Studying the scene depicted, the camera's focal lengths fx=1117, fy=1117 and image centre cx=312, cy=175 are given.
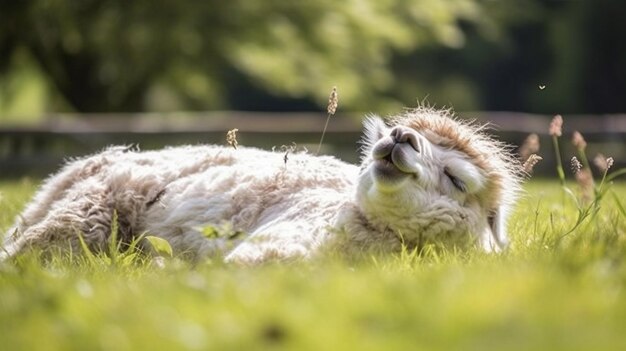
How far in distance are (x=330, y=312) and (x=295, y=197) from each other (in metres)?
2.42

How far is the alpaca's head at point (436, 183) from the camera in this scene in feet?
13.2

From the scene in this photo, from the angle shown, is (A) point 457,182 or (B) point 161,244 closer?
(B) point 161,244

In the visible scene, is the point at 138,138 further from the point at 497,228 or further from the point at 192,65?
the point at 497,228

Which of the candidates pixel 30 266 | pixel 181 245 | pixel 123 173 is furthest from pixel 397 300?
pixel 123 173

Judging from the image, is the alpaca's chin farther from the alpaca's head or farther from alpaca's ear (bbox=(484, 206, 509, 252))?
alpaca's ear (bbox=(484, 206, 509, 252))

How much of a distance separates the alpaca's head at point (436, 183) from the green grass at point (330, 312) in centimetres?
114

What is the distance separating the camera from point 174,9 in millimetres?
15453

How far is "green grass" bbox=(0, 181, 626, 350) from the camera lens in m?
2.05

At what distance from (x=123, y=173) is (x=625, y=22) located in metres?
Result: 27.2

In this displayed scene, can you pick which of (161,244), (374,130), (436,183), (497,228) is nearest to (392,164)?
(436,183)

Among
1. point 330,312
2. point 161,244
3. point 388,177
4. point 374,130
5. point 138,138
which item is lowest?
point 138,138

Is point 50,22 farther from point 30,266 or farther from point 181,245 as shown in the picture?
point 30,266

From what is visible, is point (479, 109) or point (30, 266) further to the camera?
point (479, 109)

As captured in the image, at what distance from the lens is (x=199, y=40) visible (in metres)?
16.2
